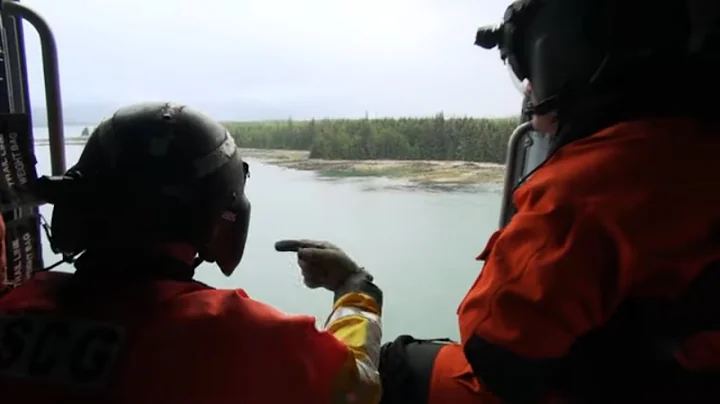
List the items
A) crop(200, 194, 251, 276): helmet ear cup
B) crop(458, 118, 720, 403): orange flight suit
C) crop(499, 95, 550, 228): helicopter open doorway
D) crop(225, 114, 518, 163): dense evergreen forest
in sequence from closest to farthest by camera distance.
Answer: crop(458, 118, 720, 403): orange flight suit, crop(200, 194, 251, 276): helmet ear cup, crop(499, 95, 550, 228): helicopter open doorway, crop(225, 114, 518, 163): dense evergreen forest

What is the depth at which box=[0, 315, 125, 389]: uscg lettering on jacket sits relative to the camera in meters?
0.89

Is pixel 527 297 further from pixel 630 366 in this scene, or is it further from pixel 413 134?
pixel 413 134

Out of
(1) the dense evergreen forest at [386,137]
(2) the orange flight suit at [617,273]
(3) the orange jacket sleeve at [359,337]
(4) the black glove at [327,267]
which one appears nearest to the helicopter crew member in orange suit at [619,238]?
(2) the orange flight suit at [617,273]

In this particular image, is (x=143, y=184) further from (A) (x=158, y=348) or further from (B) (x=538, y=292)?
(B) (x=538, y=292)

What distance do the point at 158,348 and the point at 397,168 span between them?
1.43m

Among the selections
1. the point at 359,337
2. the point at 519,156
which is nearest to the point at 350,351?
the point at 359,337

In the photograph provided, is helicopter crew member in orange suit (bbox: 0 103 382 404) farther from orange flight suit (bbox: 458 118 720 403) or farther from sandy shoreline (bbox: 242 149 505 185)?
sandy shoreline (bbox: 242 149 505 185)

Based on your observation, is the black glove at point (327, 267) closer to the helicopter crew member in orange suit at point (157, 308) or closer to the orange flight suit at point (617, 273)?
the helicopter crew member in orange suit at point (157, 308)

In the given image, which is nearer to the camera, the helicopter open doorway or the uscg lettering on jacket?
the uscg lettering on jacket

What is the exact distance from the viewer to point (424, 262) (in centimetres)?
226

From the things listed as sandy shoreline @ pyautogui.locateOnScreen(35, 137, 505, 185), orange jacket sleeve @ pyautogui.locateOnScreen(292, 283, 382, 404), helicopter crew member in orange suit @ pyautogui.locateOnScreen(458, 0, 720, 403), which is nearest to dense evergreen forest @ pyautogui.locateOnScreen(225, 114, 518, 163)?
sandy shoreline @ pyautogui.locateOnScreen(35, 137, 505, 185)

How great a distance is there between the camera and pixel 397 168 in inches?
88.8

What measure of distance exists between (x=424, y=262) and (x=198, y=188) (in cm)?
130

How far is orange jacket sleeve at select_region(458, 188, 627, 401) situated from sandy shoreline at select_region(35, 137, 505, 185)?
1.19m
